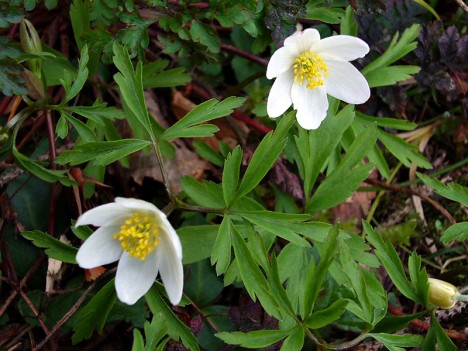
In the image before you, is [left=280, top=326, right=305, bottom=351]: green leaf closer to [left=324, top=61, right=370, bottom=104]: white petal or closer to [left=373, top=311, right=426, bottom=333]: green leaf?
[left=373, top=311, right=426, bottom=333]: green leaf

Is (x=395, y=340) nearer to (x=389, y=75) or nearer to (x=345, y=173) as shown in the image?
(x=345, y=173)

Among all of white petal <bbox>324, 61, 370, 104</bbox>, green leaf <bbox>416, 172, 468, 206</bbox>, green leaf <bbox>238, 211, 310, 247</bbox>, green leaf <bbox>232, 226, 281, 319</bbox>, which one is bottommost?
green leaf <bbox>232, 226, 281, 319</bbox>

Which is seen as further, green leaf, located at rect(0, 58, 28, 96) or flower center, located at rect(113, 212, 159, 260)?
green leaf, located at rect(0, 58, 28, 96)

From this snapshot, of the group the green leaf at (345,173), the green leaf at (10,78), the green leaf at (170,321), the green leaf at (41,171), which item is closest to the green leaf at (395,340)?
the green leaf at (345,173)

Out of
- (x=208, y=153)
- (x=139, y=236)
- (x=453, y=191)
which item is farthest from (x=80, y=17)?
(x=453, y=191)

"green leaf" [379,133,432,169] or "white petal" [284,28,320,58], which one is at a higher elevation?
"white petal" [284,28,320,58]

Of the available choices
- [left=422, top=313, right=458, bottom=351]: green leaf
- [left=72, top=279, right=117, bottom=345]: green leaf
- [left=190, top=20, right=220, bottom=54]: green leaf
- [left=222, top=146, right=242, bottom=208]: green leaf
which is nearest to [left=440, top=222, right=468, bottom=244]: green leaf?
[left=422, top=313, right=458, bottom=351]: green leaf
